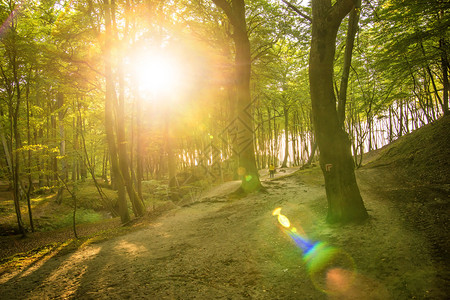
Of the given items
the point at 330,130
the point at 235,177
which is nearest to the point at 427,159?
the point at 330,130

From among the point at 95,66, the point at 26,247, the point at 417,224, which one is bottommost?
the point at 26,247

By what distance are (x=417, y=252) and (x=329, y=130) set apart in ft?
9.43

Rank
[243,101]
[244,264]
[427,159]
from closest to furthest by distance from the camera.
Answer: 1. [244,264]
2. [427,159]
3. [243,101]

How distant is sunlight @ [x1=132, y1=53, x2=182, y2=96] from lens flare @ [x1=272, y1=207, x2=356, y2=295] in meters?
13.0

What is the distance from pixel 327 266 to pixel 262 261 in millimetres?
1177

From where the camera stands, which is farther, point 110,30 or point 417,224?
point 110,30

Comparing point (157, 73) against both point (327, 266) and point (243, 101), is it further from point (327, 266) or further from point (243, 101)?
point (327, 266)

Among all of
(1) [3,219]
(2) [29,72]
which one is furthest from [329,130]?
(1) [3,219]

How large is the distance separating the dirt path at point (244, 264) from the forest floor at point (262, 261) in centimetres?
2

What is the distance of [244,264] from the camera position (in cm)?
436

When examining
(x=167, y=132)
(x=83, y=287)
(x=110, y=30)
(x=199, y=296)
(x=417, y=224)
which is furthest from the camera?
(x=167, y=132)

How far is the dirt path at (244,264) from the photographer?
3207 mm

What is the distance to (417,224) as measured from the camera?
466cm

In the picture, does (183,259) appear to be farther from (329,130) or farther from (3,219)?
(3,219)
